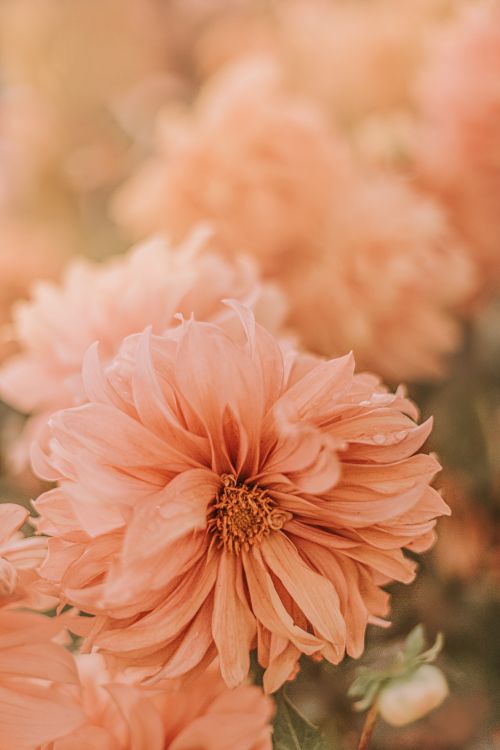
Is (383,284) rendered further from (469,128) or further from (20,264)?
(20,264)

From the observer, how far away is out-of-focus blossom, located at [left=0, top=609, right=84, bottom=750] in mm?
364

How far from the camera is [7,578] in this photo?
1.16 ft

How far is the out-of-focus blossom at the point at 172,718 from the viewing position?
0.37 metres

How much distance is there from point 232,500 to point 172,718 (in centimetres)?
11

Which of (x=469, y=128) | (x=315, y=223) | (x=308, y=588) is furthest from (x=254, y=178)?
(x=308, y=588)

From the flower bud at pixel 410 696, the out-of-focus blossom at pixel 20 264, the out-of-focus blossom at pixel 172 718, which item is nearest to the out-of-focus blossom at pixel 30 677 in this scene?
the out-of-focus blossom at pixel 172 718

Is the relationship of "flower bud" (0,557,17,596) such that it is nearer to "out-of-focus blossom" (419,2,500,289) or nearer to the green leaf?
the green leaf

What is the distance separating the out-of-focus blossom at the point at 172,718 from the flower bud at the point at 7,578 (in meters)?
0.06

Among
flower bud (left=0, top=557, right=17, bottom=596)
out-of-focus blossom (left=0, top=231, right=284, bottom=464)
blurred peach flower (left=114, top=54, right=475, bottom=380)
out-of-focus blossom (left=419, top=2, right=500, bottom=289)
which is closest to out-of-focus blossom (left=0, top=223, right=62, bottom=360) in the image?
blurred peach flower (left=114, top=54, right=475, bottom=380)

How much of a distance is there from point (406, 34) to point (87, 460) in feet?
2.62

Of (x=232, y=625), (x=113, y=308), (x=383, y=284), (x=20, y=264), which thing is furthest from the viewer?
(x=20, y=264)

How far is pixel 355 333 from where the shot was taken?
26.5 inches

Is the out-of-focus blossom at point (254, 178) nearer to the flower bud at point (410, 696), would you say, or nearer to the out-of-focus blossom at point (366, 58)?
the out-of-focus blossom at point (366, 58)

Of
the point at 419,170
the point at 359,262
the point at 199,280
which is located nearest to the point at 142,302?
the point at 199,280
